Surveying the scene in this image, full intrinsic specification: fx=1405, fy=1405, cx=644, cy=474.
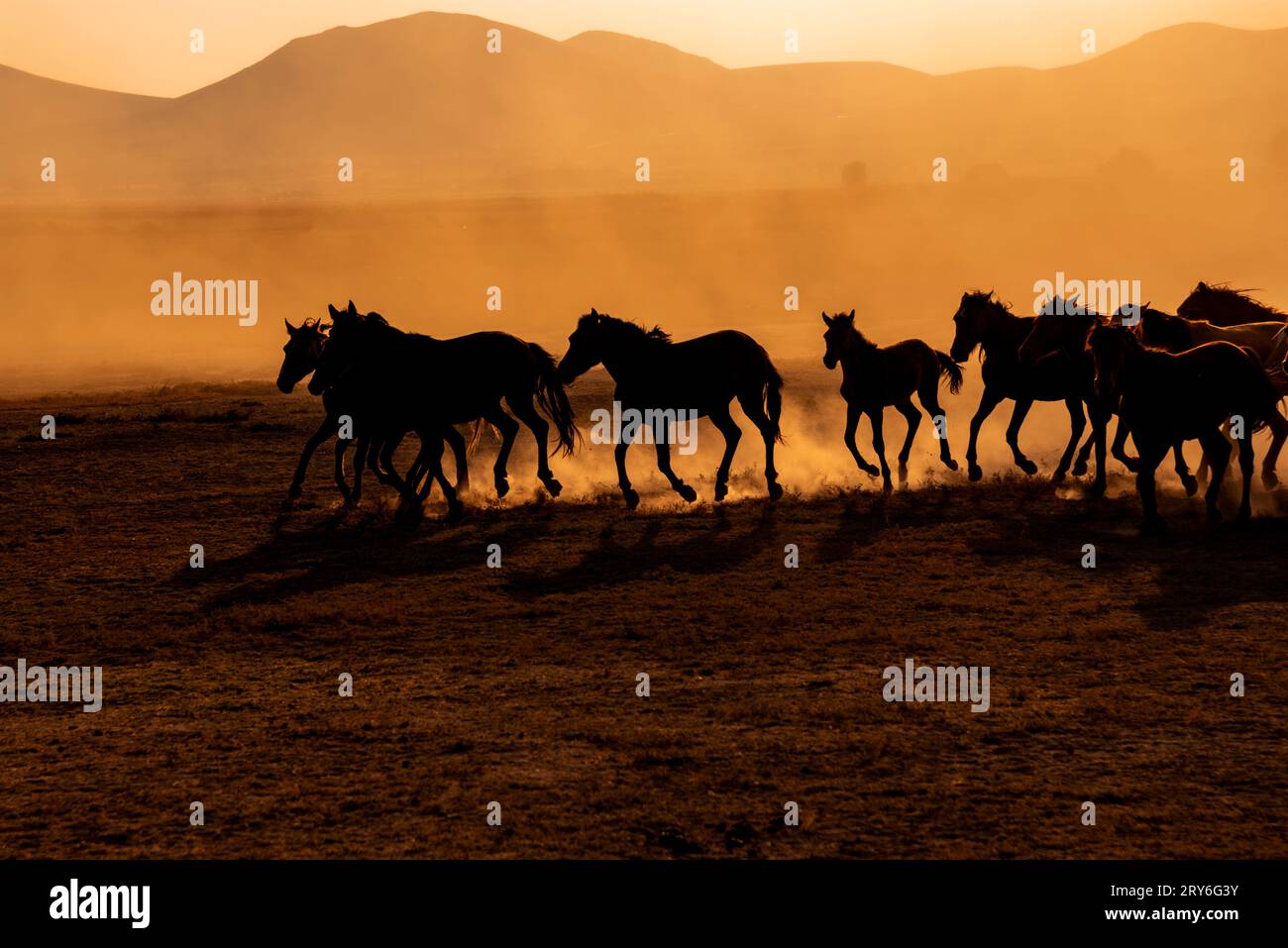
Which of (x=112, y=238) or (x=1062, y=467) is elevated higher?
(x=112, y=238)

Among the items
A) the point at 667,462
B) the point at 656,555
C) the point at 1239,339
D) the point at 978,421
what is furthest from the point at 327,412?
the point at 1239,339

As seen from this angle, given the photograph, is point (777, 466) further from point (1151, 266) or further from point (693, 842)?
point (1151, 266)

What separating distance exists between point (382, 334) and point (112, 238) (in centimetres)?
8654

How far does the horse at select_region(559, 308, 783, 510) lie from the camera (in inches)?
608

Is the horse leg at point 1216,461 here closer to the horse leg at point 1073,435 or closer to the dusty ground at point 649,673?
the dusty ground at point 649,673

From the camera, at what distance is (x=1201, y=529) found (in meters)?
13.7

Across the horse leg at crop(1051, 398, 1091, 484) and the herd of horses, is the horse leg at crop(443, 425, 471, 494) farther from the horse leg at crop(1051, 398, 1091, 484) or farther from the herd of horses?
the horse leg at crop(1051, 398, 1091, 484)

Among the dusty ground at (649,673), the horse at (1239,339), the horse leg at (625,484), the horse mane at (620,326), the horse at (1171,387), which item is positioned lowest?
the dusty ground at (649,673)

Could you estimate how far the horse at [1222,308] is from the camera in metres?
17.4

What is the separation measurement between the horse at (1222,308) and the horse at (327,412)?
29.5 feet

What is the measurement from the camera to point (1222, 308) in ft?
57.6

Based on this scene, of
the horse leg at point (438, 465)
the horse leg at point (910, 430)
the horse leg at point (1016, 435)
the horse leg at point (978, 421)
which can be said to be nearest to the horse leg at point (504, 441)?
the horse leg at point (438, 465)

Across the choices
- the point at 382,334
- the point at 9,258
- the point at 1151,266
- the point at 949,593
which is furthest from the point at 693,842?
the point at 9,258

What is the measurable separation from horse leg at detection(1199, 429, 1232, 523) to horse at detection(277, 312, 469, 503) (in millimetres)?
7928
